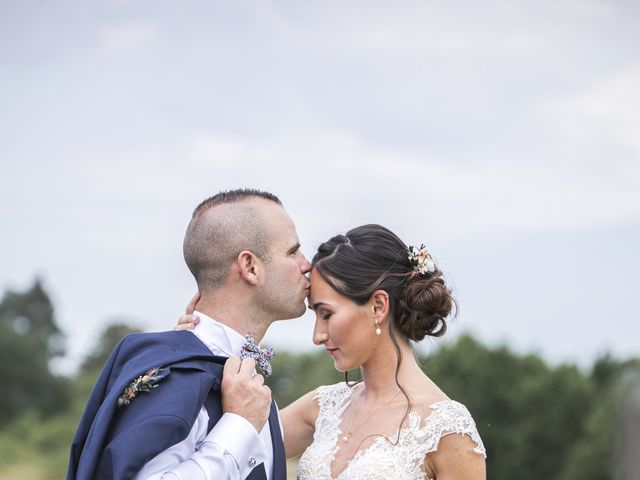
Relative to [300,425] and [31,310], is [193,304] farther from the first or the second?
[31,310]

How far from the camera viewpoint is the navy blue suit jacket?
356cm

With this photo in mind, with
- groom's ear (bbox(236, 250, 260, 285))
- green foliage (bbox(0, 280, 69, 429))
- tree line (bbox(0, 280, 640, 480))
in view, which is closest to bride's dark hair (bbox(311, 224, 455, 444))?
groom's ear (bbox(236, 250, 260, 285))

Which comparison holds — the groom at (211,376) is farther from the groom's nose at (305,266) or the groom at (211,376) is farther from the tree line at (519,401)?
the tree line at (519,401)

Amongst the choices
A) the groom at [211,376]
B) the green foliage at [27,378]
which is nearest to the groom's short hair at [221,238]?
the groom at [211,376]

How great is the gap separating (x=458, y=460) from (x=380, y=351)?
2.59ft

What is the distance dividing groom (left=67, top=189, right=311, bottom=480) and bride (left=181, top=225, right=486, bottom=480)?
0.21m

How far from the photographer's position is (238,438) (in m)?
3.69

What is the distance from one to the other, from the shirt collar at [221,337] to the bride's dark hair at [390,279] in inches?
26.4

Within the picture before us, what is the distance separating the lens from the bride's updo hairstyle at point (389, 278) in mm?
4613

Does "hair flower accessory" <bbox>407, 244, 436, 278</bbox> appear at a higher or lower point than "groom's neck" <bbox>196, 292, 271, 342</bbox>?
higher

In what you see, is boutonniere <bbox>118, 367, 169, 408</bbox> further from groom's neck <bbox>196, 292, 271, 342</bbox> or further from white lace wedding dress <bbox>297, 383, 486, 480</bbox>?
white lace wedding dress <bbox>297, 383, 486, 480</bbox>

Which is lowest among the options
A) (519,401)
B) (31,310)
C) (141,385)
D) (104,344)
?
(141,385)

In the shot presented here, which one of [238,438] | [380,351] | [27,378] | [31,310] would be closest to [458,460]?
[380,351]

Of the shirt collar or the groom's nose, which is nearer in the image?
the shirt collar
